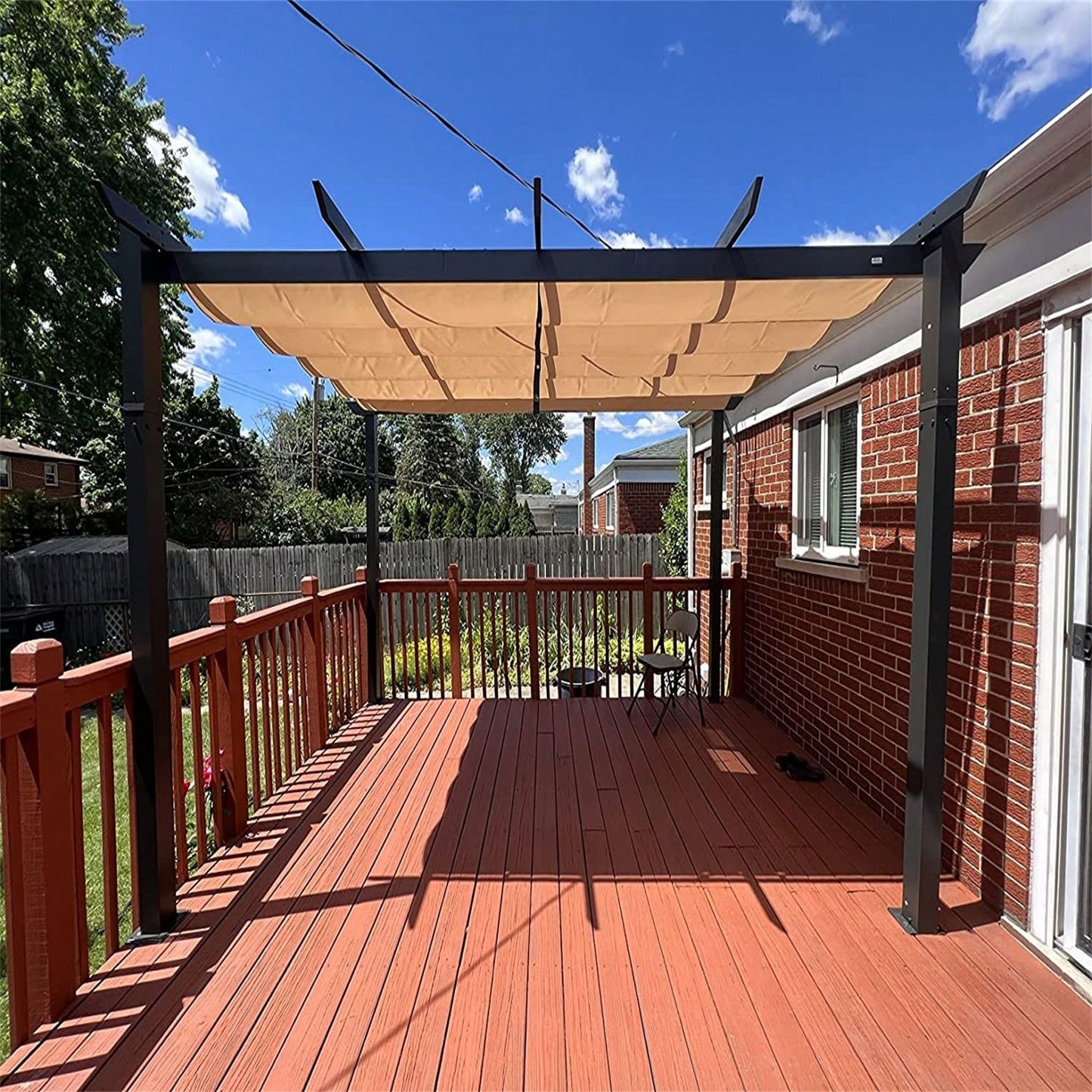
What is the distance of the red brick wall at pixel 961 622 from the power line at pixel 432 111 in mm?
1821

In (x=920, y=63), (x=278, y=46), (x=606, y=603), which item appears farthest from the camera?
(x=606, y=603)

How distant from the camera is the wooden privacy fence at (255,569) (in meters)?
9.43

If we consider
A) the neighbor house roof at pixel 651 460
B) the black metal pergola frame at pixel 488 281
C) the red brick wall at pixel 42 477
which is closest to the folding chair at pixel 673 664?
the black metal pergola frame at pixel 488 281

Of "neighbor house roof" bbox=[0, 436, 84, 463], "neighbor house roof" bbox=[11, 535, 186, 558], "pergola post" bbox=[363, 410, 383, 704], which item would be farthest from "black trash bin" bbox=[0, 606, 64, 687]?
"neighbor house roof" bbox=[0, 436, 84, 463]

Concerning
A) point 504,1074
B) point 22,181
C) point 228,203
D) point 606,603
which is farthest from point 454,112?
point 228,203

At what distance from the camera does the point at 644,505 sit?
14.8 m

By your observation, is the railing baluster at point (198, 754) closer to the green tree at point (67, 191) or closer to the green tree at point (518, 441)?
the green tree at point (67, 191)

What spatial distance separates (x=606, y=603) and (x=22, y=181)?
11.0 metres

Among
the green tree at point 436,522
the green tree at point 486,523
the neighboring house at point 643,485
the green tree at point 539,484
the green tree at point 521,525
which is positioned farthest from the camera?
the green tree at point 539,484

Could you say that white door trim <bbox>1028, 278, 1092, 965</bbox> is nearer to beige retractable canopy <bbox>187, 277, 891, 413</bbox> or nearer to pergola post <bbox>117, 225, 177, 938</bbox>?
beige retractable canopy <bbox>187, 277, 891, 413</bbox>

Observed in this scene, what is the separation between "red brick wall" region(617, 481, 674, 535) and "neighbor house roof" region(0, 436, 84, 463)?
59.4 ft

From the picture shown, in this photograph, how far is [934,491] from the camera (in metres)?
1.92

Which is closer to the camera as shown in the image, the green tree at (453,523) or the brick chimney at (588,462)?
the green tree at (453,523)

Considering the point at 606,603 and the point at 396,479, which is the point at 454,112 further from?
the point at 396,479
